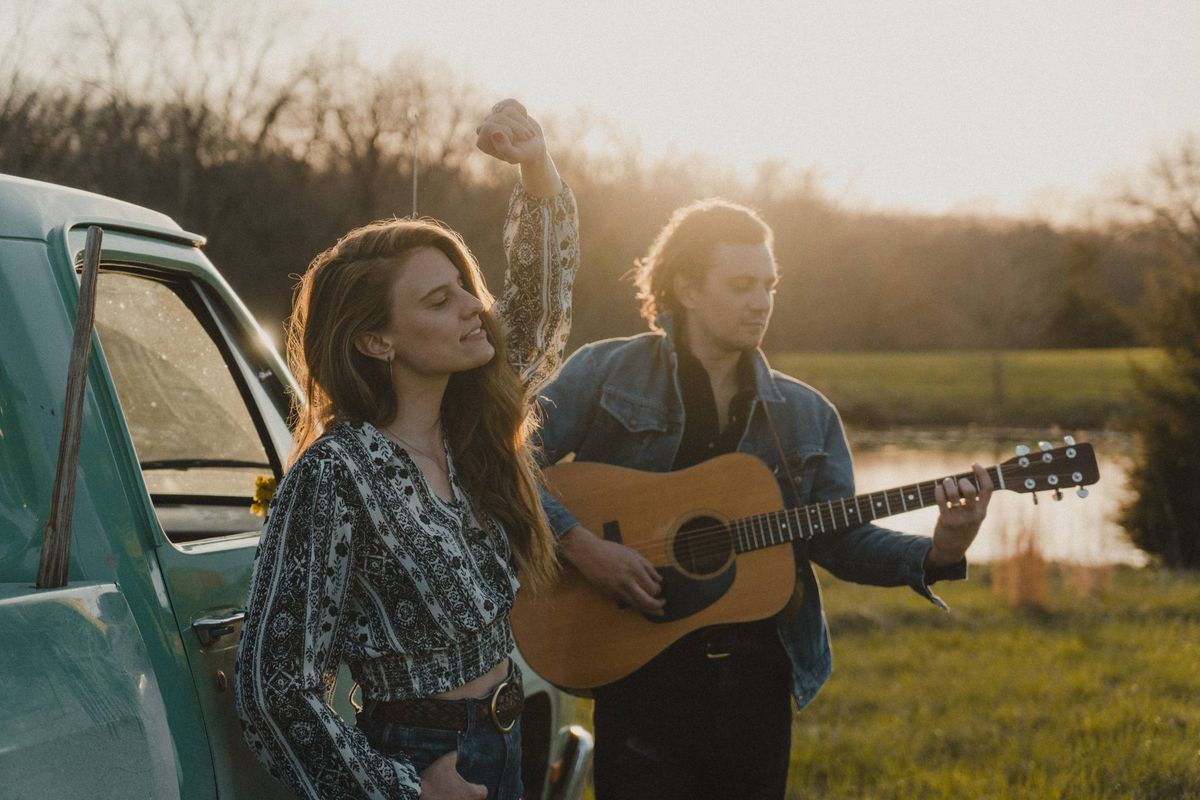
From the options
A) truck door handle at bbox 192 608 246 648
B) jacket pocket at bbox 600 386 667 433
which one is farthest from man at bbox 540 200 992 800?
truck door handle at bbox 192 608 246 648

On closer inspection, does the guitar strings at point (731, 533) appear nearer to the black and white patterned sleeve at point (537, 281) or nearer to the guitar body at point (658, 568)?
the guitar body at point (658, 568)

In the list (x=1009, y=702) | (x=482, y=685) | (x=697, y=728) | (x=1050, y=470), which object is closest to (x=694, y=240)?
(x=1050, y=470)

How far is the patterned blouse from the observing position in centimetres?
189

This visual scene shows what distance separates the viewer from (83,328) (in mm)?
1812

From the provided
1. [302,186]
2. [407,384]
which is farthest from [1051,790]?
[302,186]

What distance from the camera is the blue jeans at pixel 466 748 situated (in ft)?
6.82

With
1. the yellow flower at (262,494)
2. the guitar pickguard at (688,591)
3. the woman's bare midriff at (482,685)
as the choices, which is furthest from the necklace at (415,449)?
the guitar pickguard at (688,591)

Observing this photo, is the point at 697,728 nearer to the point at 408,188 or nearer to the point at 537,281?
the point at 537,281

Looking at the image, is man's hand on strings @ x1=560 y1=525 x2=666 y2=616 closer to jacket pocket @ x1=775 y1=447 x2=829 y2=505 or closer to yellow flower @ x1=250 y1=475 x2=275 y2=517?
jacket pocket @ x1=775 y1=447 x2=829 y2=505

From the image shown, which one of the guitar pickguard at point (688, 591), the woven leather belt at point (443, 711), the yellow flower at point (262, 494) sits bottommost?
the guitar pickguard at point (688, 591)

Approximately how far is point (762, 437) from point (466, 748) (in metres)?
1.74

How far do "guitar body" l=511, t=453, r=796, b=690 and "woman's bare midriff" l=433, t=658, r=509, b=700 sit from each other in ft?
3.64

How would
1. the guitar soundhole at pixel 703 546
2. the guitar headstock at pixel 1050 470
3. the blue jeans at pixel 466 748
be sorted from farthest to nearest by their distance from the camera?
the guitar soundhole at pixel 703 546 → the guitar headstock at pixel 1050 470 → the blue jeans at pixel 466 748

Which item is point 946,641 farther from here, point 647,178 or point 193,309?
point 647,178
